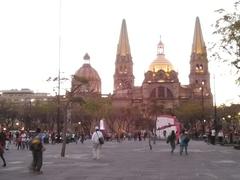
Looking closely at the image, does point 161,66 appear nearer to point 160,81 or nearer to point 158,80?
point 158,80

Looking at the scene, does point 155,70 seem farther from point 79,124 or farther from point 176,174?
point 176,174

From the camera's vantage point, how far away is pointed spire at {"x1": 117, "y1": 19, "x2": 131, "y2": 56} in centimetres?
18325

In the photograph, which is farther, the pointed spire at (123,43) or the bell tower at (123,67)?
the pointed spire at (123,43)

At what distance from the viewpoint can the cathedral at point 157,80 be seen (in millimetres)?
174500

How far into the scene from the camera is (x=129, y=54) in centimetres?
18325

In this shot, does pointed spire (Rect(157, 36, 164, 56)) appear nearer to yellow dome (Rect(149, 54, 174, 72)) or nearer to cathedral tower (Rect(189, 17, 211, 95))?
yellow dome (Rect(149, 54, 174, 72))

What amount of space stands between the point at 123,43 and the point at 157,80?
733 inches

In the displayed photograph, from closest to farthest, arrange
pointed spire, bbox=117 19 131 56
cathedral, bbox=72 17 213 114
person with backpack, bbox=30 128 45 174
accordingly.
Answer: person with backpack, bbox=30 128 45 174, cathedral, bbox=72 17 213 114, pointed spire, bbox=117 19 131 56

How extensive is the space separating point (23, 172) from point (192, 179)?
667 centimetres

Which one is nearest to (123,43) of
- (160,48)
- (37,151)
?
(160,48)

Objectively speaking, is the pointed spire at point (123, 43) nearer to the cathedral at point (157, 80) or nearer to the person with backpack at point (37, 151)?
the cathedral at point (157, 80)

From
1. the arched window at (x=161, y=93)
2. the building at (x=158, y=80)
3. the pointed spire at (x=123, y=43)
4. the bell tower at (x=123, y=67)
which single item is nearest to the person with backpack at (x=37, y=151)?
the building at (x=158, y=80)

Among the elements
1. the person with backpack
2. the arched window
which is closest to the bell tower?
the arched window

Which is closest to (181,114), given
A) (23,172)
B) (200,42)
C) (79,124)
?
(79,124)
